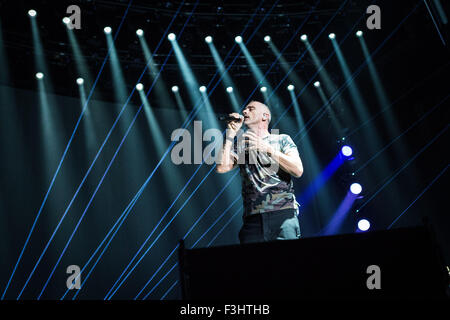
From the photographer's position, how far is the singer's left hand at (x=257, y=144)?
2477 mm

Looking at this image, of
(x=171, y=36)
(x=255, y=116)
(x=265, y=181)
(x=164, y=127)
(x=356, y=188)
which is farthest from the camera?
(x=164, y=127)

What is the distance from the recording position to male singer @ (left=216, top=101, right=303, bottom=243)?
242 centimetres

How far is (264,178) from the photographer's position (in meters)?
2.54

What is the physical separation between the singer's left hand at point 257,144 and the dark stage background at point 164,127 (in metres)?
4.53

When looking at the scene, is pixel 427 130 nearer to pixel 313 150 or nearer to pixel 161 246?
pixel 313 150

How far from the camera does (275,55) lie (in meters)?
7.35

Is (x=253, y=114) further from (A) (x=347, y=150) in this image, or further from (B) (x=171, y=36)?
(A) (x=347, y=150)

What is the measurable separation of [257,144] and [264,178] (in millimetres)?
219

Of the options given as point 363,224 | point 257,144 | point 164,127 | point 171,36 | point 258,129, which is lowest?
point 257,144

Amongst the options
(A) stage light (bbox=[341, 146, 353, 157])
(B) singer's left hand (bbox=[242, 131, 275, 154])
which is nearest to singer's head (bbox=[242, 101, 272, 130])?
(B) singer's left hand (bbox=[242, 131, 275, 154])

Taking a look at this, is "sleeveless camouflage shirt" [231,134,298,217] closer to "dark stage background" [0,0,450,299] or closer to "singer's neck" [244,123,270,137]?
"singer's neck" [244,123,270,137]

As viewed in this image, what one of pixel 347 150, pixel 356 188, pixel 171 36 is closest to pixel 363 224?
pixel 356 188

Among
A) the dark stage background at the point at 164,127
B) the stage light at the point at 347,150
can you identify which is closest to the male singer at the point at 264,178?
the dark stage background at the point at 164,127

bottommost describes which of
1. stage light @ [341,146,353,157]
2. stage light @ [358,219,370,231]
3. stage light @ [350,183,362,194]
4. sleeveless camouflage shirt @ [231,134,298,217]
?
sleeveless camouflage shirt @ [231,134,298,217]
